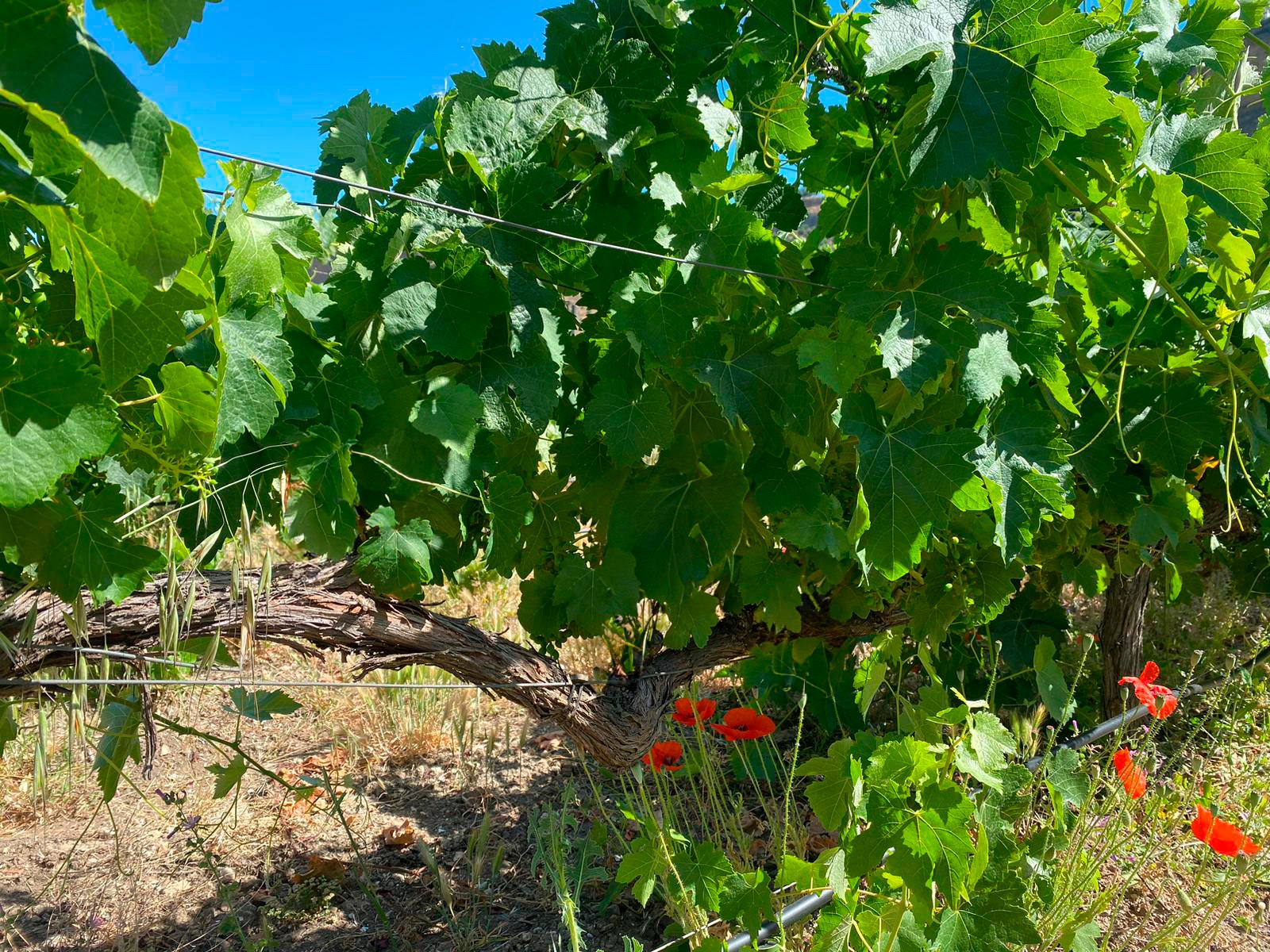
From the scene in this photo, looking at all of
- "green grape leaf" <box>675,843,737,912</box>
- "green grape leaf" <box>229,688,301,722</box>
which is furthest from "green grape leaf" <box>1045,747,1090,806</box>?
"green grape leaf" <box>229,688,301,722</box>

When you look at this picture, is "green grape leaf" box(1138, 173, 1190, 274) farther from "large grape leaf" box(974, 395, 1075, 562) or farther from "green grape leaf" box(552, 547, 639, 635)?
"green grape leaf" box(552, 547, 639, 635)

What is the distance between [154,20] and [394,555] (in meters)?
0.79

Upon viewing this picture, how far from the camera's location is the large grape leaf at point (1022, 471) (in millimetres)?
1287

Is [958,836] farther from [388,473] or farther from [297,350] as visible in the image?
[297,350]

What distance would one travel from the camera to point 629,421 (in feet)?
4.23

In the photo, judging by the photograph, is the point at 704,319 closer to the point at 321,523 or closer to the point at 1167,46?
the point at 321,523

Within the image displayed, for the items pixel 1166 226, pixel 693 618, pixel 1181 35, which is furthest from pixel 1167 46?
pixel 693 618

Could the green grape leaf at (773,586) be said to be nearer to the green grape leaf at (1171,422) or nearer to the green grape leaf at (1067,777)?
the green grape leaf at (1067,777)

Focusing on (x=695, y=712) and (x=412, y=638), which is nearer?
(x=412, y=638)

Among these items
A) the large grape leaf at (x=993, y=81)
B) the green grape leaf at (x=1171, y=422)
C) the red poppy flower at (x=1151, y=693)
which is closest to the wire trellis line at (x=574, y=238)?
the large grape leaf at (x=993, y=81)

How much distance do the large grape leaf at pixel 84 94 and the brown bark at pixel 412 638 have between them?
64cm

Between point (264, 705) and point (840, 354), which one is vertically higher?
point (840, 354)

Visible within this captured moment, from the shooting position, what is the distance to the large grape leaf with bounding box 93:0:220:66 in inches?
23.0

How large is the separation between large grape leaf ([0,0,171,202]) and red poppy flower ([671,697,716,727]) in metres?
1.57
